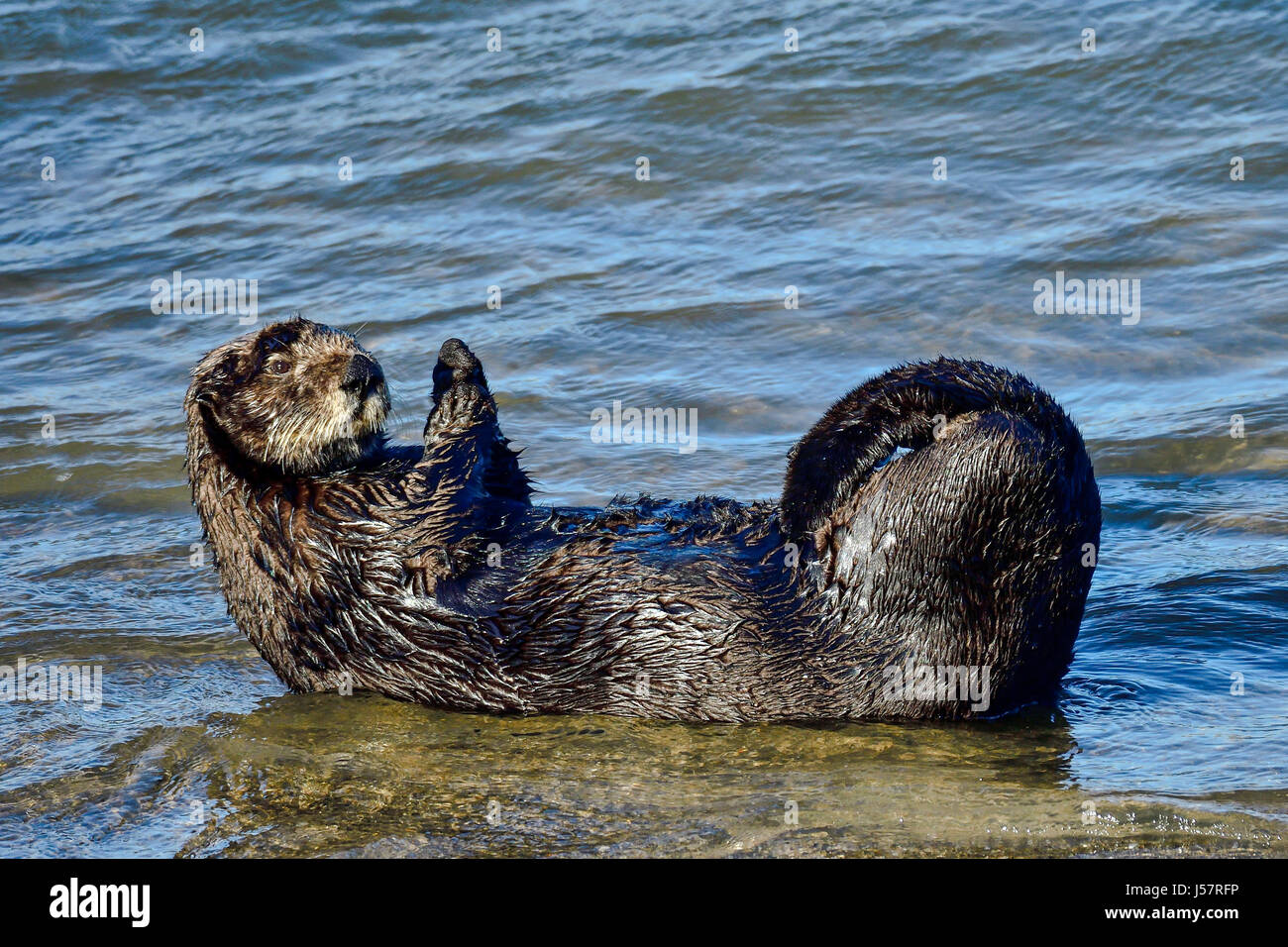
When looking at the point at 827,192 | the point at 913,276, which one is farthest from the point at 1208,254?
the point at 827,192

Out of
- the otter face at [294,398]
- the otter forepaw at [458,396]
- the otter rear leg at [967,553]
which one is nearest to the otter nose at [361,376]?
the otter face at [294,398]

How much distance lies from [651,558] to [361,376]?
1.13 meters

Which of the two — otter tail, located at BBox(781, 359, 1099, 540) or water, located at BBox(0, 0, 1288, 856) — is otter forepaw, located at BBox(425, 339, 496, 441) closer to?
water, located at BBox(0, 0, 1288, 856)

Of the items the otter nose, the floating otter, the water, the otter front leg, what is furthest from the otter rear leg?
the otter nose

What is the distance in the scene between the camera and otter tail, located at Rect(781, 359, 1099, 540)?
4.07 m

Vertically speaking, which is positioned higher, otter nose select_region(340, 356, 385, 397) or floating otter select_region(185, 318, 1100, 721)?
otter nose select_region(340, 356, 385, 397)

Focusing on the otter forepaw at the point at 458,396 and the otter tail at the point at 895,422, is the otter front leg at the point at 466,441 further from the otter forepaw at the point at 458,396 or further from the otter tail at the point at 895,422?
the otter tail at the point at 895,422

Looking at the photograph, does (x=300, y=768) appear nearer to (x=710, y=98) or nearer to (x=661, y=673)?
(x=661, y=673)

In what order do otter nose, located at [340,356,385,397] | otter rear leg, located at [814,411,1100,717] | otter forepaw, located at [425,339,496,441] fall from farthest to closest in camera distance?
otter forepaw, located at [425,339,496,441] → otter nose, located at [340,356,385,397] → otter rear leg, located at [814,411,1100,717]

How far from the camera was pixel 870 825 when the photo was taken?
12.3 ft

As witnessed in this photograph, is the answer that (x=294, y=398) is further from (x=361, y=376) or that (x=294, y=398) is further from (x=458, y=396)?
(x=458, y=396)

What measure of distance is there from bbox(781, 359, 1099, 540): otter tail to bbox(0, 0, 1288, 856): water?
0.76 metres

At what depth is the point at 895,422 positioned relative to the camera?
13.6ft

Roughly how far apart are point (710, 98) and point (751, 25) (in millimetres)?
1614
